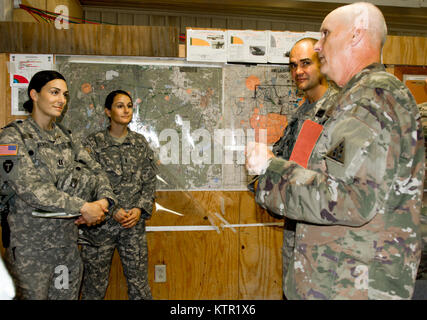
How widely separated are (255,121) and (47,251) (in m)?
1.83

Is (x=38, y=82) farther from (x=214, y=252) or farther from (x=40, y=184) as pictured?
(x=214, y=252)

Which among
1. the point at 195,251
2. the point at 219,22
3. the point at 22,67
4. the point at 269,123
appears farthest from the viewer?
the point at 219,22

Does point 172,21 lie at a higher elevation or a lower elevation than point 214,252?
higher

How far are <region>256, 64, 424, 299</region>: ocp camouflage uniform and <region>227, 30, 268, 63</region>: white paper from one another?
1.88m

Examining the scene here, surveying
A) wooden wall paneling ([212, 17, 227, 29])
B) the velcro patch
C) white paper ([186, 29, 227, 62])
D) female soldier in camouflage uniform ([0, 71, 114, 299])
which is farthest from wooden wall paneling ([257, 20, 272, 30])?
the velcro patch

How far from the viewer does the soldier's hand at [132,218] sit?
2426 millimetres

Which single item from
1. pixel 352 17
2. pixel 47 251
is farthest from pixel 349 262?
pixel 47 251

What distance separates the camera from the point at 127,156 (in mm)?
2516

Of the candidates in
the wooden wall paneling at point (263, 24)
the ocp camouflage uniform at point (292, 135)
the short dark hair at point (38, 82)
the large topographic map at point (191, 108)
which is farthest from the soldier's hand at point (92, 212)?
the wooden wall paneling at point (263, 24)

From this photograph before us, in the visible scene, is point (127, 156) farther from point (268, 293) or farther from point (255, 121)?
point (268, 293)

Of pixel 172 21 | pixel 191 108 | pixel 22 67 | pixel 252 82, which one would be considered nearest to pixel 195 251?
pixel 191 108

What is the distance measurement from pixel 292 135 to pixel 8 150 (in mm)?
1571

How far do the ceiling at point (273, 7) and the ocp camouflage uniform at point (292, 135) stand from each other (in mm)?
3214

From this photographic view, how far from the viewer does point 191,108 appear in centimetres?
279
